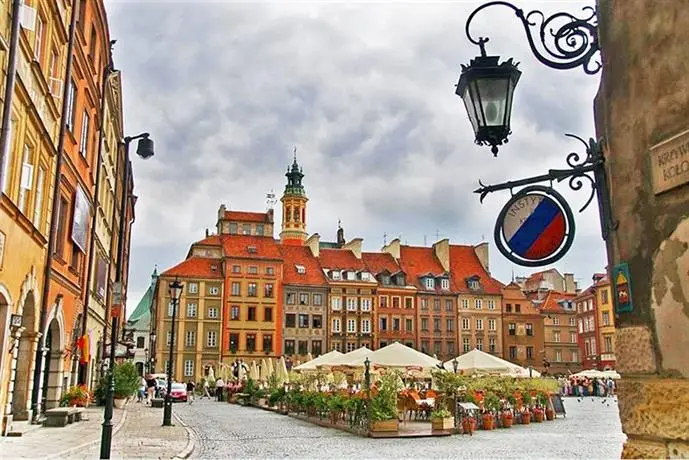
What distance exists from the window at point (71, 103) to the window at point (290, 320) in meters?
51.9

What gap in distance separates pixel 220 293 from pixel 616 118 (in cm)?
6809

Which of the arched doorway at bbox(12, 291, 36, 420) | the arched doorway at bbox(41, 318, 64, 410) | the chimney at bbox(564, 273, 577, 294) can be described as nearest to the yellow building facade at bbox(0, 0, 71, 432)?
the arched doorway at bbox(12, 291, 36, 420)

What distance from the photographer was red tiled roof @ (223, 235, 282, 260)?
2849 inches

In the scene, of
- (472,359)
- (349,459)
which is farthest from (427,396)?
(349,459)

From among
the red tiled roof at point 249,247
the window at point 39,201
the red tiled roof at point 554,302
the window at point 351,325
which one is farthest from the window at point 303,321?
the window at point 39,201

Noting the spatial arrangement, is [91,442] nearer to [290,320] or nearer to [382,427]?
[382,427]

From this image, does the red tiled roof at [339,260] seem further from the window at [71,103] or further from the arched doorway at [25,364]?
the arched doorway at [25,364]

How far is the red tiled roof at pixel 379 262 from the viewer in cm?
7734

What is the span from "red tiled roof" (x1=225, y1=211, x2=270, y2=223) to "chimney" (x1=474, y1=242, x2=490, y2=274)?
25.7 m

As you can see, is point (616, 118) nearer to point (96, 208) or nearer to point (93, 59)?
point (93, 59)

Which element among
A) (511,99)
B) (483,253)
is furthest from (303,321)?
(511,99)

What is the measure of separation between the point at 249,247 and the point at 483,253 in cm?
2871

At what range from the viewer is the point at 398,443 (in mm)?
17703

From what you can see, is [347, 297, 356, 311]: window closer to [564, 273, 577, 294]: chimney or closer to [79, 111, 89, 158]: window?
[564, 273, 577, 294]: chimney
